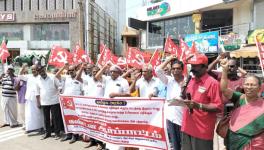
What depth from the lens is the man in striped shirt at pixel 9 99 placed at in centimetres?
974

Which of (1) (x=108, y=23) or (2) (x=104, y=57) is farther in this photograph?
(1) (x=108, y=23)

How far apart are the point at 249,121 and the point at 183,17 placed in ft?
87.3

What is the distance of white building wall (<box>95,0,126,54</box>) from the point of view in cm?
3889

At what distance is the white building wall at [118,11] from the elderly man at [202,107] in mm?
34891

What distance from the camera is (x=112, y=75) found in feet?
21.2

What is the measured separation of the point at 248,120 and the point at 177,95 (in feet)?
6.32

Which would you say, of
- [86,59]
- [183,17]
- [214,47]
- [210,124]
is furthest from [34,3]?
[210,124]

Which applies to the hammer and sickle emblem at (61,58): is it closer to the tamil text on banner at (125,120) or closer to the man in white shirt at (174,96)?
the tamil text on banner at (125,120)

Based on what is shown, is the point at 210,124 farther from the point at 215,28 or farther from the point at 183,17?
the point at 183,17

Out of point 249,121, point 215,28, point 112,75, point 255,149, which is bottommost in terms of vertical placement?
point 255,149

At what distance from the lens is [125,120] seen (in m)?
5.88

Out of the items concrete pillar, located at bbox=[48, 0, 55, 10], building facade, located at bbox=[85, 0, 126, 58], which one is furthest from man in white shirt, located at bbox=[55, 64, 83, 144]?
concrete pillar, located at bbox=[48, 0, 55, 10]

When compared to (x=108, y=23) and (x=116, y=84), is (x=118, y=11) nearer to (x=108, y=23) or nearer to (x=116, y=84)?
(x=108, y=23)

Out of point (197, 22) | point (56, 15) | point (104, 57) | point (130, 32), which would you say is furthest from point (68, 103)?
point (56, 15)
